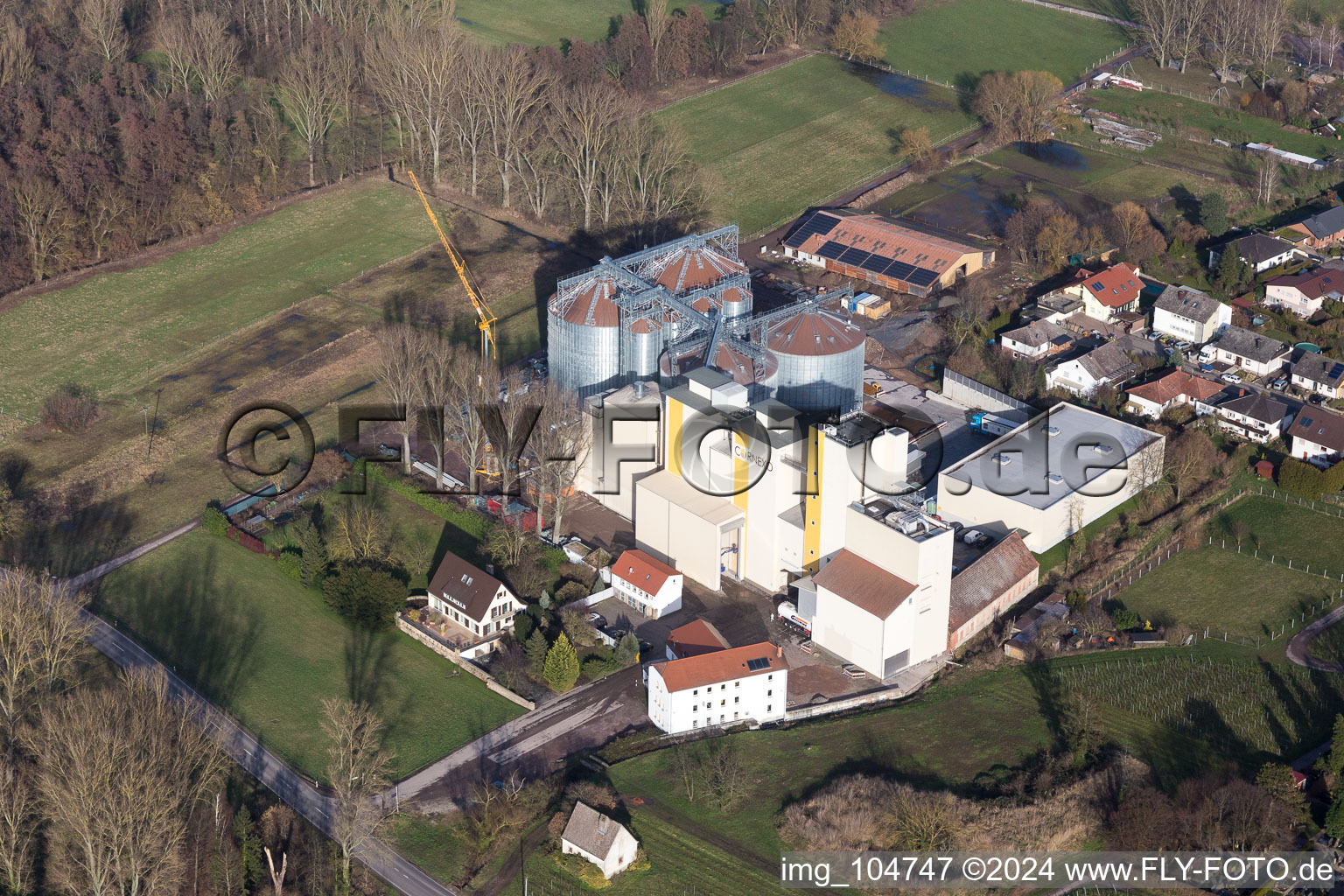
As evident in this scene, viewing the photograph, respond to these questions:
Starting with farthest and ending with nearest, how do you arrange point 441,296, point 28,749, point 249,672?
point 441,296 < point 249,672 < point 28,749

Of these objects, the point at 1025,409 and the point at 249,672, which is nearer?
the point at 249,672

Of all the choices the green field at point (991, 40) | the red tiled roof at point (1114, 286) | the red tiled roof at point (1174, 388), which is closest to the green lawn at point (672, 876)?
the red tiled roof at point (1174, 388)

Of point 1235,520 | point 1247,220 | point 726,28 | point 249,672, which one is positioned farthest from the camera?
point 726,28

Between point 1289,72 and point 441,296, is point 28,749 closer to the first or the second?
point 441,296

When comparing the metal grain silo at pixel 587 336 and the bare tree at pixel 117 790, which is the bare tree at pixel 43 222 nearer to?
the metal grain silo at pixel 587 336

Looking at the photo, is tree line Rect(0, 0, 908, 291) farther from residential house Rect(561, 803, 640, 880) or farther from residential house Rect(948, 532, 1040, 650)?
residential house Rect(561, 803, 640, 880)

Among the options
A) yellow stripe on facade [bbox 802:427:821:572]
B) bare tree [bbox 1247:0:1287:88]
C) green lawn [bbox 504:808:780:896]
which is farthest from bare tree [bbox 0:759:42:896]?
bare tree [bbox 1247:0:1287:88]

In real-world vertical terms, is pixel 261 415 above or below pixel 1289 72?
below

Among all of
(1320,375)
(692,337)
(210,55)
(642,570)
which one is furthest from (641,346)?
(210,55)

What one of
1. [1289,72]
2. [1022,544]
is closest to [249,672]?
[1022,544]
